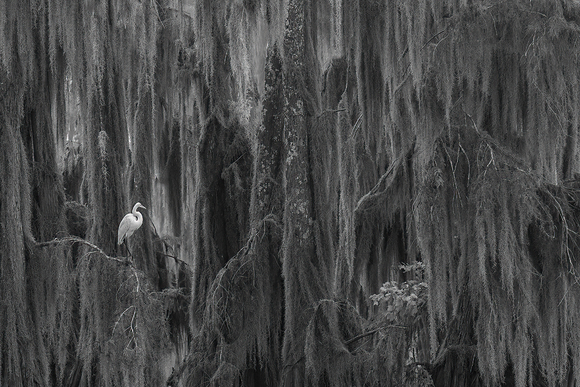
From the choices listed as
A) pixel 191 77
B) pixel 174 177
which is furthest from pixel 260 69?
pixel 174 177

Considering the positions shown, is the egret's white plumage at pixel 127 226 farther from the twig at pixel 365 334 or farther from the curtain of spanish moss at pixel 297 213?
the twig at pixel 365 334

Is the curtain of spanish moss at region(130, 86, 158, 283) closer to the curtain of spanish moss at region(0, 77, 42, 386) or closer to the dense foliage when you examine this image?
the dense foliage

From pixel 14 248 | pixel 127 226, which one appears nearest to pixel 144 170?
pixel 127 226

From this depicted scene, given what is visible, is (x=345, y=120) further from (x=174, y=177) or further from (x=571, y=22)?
(x=174, y=177)

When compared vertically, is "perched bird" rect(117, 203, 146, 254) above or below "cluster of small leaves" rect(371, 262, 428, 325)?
above

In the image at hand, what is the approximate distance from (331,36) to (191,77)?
3766 mm

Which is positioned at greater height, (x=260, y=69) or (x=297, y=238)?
(x=260, y=69)

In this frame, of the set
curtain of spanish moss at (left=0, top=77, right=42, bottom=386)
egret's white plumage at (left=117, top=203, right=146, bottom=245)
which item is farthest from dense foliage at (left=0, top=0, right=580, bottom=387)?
egret's white plumage at (left=117, top=203, right=146, bottom=245)

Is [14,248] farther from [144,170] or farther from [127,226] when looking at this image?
[144,170]

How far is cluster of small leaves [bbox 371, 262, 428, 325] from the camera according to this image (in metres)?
8.59

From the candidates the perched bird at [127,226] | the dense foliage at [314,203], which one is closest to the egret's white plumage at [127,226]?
the perched bird at [127,226]

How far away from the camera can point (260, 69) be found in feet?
40.7

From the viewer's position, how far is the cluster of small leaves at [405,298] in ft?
28.2

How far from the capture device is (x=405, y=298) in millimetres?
9133
